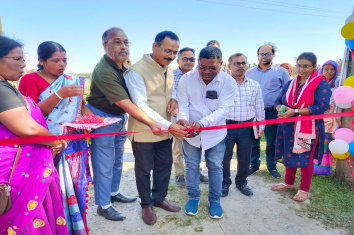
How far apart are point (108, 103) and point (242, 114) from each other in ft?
6.06

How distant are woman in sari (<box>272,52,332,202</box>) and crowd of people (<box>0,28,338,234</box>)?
1 cm

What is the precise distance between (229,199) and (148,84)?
2037mm

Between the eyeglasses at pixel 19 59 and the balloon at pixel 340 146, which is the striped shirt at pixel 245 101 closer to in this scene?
the balloon at pixel 340 146

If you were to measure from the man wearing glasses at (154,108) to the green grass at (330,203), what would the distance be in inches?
70.6

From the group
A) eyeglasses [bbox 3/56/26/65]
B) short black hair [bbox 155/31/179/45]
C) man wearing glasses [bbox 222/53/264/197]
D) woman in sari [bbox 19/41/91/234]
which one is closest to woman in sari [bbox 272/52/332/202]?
man wearing glasses [bbox 222/53/264/197]

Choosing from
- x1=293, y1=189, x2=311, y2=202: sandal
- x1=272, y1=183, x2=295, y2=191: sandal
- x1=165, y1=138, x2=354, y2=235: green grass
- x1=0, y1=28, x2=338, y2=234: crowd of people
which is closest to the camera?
x1=0, y1=28, x2=338, y2=234: crowd of people

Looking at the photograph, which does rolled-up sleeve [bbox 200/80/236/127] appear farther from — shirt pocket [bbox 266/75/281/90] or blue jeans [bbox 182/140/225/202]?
shirt pocket [bbox 266/75/281/90]

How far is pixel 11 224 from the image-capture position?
1707 millimetres

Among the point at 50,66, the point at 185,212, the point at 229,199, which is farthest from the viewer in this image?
the point at 229,199

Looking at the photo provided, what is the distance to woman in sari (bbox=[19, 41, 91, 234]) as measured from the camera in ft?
6.86

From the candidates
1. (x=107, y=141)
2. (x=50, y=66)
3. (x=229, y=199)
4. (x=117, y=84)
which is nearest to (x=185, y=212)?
(x=229, y=199)

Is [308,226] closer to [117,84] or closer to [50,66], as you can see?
[117,84]

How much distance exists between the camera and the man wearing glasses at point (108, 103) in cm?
240

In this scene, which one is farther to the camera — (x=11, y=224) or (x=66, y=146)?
(x=66, y=146)
